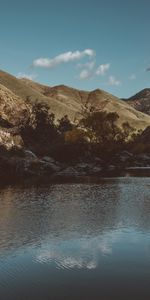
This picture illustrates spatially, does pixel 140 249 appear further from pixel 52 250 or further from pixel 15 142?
pixel 15 142

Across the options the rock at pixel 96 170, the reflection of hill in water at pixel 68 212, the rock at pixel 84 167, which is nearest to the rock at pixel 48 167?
the rock at pixel 84 167

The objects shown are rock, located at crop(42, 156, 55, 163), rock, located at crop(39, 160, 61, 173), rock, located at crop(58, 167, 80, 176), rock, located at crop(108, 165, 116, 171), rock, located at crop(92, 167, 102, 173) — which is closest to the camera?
rock, located at crop(58, 167, 80, 176)

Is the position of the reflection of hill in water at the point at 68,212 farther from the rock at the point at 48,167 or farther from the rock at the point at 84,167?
the rock at the point at 84,167

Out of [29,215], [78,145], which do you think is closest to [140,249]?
[29,215]

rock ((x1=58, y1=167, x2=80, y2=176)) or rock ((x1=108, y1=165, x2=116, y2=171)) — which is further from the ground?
rock ((x1=108, y1=165, x2=116, y2=171))

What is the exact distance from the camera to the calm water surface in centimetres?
3422

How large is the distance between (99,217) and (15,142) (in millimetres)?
113818

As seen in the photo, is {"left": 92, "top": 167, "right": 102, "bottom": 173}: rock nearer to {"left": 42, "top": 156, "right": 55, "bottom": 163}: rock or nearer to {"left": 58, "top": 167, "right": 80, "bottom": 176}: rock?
{"left": 58, "top": 167, "right": 80, "bottom": 176}: rock

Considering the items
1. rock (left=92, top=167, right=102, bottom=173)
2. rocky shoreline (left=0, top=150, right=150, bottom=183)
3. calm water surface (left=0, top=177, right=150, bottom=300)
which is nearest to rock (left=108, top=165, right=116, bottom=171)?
rocky shoreline (left=0, top=150, right=150, bottom=183)

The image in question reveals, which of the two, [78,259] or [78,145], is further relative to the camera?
[78,145]

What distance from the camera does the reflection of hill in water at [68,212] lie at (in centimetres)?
5362

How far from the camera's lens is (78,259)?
42500 millimetres

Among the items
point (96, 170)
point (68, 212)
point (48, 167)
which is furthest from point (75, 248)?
point (96, 170)

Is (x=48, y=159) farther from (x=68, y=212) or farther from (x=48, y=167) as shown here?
(x=68, y=212)
